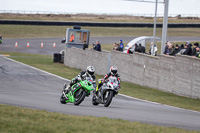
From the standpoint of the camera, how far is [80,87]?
13.6 meters

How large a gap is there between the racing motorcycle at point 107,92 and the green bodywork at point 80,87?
21.3 inches

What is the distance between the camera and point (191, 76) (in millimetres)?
19250

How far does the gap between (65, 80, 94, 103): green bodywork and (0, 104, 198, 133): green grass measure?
115 inches

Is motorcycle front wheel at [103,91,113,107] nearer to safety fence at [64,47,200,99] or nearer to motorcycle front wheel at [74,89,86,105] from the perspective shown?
motorcycle front wheel at [74,89,86,105]

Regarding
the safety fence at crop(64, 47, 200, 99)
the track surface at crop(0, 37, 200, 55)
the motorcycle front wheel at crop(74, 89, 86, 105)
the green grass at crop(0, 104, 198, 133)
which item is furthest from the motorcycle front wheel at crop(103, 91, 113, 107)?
the track surface at crop(0, 37, 200, 55)

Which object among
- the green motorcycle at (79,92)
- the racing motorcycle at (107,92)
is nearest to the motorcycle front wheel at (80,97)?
the green motorcycle at (79,92)

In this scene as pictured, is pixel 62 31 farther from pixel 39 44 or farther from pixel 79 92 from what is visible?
pixel 79 92

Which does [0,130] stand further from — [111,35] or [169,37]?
[111,35]

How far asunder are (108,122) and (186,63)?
11.0 m

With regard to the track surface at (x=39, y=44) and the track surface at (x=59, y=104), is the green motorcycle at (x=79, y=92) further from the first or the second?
the track surface at (x=39, y=44)

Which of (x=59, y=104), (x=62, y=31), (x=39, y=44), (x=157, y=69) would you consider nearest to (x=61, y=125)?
(x=59, y=104)

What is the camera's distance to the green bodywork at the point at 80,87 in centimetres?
1334

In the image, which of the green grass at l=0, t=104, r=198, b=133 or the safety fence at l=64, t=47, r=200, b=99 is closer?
the green grass at l=0, t=104, r=198, b=133

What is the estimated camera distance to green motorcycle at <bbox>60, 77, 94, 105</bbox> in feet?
43.9
